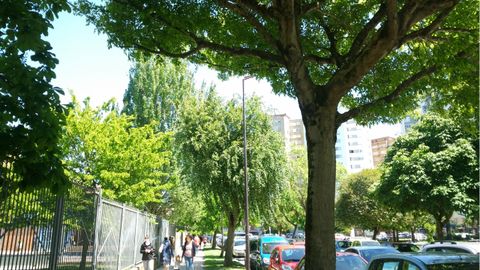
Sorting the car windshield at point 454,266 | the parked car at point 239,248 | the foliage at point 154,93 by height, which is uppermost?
the foliage at point 154,93

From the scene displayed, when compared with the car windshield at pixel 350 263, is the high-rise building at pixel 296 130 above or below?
above

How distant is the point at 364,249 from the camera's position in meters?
15.1

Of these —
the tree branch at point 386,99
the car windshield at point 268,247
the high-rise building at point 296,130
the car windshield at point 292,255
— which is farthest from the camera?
the high-rise building at point 296,130

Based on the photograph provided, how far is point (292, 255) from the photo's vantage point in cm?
1555

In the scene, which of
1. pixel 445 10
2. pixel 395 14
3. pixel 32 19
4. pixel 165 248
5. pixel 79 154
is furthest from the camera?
pixel 79 154

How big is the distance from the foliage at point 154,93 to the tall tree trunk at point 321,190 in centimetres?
2942

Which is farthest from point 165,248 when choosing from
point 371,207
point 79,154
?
point 371,207

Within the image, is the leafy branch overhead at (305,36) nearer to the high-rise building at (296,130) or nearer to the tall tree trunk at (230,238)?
the tall tree trunk at (230,238)

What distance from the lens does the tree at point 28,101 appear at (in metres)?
4.28

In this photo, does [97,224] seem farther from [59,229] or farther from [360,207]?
[360,207]

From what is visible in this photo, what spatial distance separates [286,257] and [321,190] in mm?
9569

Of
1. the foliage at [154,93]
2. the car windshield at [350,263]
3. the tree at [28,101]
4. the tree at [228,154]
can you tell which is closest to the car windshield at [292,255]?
the car windshield at [350,263]

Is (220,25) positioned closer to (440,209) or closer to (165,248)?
(165,248)

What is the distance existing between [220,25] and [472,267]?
22.2 feet
